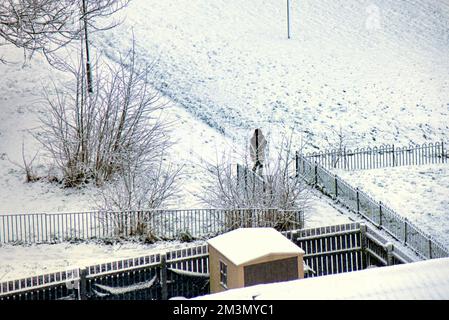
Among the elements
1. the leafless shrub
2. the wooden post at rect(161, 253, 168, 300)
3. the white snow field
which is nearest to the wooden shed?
the wooden post at rect(161, 253, 168, 300)

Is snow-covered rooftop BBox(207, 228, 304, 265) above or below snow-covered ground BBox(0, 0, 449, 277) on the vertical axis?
below

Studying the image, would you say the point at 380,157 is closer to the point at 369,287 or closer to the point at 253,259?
the point at 253,259

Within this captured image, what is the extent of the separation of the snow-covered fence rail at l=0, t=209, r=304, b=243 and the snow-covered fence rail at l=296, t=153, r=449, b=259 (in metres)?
2.52

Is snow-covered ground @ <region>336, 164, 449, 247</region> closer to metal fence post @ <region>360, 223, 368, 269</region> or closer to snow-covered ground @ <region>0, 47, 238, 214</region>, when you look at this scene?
metal fence post @ <region>360, 223, 368, 269</region>

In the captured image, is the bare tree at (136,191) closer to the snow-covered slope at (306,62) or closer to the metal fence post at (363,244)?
the metal fence post at (363,244)

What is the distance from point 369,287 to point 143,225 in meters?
12.5

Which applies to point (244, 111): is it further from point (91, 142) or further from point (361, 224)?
point (361, 224)

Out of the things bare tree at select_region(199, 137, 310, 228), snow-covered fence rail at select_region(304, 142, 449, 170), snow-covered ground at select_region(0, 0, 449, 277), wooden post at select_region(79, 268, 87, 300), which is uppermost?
snow-covered ground at select_region(0, 0, 449, 277)

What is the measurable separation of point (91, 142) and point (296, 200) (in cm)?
756

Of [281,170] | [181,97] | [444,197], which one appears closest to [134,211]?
[281,170]

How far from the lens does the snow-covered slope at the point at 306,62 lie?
40.0 m

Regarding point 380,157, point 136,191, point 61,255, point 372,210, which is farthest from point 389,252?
point 380,157

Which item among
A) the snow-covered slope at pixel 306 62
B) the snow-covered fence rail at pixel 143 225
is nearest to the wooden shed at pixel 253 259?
the snow-covered fence rail at pixel 143 225

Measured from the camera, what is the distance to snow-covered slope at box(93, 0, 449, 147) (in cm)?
4000
